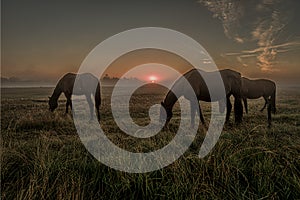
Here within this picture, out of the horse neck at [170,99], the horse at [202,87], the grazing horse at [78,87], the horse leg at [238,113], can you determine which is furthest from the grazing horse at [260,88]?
the grazing horse at [78,87]

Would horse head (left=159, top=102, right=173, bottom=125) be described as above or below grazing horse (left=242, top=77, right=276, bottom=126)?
below

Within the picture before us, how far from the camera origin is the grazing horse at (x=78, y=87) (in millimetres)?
12719

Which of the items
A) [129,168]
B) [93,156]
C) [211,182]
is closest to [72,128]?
[93,156]

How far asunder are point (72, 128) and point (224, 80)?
639 cm

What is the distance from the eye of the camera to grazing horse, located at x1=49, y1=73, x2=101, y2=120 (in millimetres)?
12719

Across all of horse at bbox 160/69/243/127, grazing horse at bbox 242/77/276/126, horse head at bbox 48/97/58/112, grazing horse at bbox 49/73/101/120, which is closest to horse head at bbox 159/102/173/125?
horse at bbox 160/69/243/127

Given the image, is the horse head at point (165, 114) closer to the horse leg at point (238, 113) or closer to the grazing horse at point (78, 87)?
the horse leg at point (238, 113)

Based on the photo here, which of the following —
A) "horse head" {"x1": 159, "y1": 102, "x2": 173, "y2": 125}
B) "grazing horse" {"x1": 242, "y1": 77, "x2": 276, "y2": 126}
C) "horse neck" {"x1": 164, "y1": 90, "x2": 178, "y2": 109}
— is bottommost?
"horse head" {"x1": 159, "y1": 102, "x2": 173, "y2": 125}

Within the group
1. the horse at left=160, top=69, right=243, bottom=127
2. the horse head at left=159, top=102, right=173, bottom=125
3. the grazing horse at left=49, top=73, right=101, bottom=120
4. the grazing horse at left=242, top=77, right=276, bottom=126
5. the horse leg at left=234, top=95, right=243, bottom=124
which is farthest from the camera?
the grazing horse at left=242, top=77, right=276, bottom=126

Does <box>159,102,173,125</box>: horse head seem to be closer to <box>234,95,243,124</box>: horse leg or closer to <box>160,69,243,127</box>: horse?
<box>160,69,243,127</box>: horse

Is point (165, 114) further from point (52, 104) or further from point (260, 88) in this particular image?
point (260, 88)

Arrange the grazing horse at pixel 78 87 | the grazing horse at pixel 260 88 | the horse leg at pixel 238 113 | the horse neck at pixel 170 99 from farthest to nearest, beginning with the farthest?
the grazing horse at pixel 260 88 → the grazing horse at pixel 78 87 → the horse neck at pixel 170 99 → the horse leg at pixel 238 113

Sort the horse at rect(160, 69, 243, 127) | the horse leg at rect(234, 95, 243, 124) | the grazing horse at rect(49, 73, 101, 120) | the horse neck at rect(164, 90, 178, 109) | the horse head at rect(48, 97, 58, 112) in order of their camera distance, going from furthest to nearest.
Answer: the grazing horse at rect(49, 73, 101, 120) → the horse head at rect(48, 97, 58, 112) → the horse at rect(160, 69, 243, 127) → the horse neck at rect(164, 90, 178, 109) → the horse leg at rect(234, 95, 243, 124)

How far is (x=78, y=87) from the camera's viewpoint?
44.2 ft
